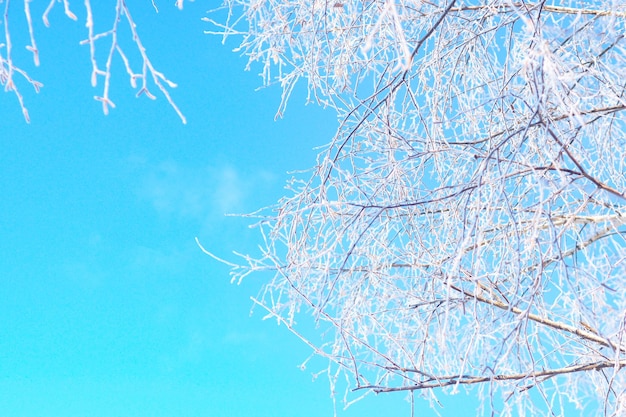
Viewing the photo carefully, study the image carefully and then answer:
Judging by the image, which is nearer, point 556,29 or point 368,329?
point 556,29

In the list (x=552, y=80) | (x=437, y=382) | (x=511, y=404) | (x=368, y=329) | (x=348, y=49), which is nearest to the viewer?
(x=552, y=80)

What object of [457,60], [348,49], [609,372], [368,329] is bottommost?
[609,372]

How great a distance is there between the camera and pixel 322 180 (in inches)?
105

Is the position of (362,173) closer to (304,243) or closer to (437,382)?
(304,243)

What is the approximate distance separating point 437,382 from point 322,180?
91cm

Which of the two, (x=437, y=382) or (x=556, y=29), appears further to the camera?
(x=437, y=382)

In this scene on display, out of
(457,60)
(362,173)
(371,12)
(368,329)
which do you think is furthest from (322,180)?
(371,12)

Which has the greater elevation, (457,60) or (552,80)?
(457,60)

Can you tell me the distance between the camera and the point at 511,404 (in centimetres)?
277

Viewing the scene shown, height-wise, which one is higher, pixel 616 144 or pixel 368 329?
pixel 616 144

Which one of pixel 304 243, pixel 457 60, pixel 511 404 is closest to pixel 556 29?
pixel 457 60

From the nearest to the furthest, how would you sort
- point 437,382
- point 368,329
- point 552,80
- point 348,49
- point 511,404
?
1. point 552,80
2. point 437,382
3. point 511,404
4. point 368,329
5. point 348,49

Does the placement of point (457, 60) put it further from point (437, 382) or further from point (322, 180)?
point (437, 382)

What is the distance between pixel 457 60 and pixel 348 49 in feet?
1.88
